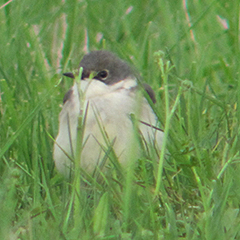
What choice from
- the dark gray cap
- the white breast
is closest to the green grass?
the white breast

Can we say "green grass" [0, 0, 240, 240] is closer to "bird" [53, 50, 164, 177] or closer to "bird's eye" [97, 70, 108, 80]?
"bird" [53, 50, 164, 177]

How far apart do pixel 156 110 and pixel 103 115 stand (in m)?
0.72

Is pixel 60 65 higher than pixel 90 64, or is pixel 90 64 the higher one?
pixel 90 64

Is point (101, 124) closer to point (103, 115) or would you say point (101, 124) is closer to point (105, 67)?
point (103, 115)

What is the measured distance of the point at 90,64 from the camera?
4258mm

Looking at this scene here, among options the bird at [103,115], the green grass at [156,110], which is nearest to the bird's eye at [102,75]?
the bird at [103,115]

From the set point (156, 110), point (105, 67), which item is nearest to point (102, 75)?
point (105, 67)

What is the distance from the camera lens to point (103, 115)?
394 centimetres

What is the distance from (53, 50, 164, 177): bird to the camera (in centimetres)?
382

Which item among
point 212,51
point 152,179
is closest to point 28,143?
point 152,179

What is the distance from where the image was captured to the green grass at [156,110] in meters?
2.76

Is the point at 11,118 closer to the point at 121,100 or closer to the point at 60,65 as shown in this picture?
the point at 121,100

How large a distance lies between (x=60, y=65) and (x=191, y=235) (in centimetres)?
319

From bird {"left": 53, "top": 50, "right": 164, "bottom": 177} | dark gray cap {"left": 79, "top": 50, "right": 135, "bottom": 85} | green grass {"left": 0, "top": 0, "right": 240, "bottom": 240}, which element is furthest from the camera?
dark gray cap {"left": 79, "top": 50, "right": 135, "bottom": 85}
